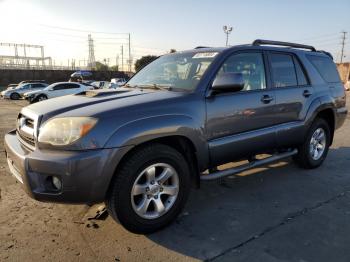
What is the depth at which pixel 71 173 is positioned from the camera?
9.36ft

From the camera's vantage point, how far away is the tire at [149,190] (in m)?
3.10

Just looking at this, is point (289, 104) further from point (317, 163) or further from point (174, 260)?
point (174, 260)

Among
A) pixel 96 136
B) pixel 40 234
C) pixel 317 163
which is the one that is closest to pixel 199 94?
pixel 96 136

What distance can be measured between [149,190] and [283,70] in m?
2.66

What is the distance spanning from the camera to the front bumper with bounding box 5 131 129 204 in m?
2.86

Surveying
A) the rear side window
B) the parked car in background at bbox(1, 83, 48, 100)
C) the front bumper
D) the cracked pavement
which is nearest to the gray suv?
the front bumper

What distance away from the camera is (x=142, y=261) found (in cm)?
292

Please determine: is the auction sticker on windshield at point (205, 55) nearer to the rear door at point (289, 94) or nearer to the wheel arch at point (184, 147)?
the rear door at point (289, 94)

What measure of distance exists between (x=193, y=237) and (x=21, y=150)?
1.79m

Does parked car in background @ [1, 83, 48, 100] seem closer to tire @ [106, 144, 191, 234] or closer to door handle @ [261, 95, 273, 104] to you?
door handle @ [261, 95, 273, 104]

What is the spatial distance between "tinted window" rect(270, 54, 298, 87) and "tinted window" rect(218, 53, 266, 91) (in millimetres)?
241

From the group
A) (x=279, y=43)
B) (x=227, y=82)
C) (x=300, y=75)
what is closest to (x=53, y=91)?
(x=279, y=43)

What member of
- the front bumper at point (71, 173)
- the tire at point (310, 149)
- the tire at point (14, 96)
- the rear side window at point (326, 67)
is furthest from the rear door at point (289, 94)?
the tire at point (14, 96)

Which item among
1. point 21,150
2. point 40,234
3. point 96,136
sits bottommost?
point 40,234
